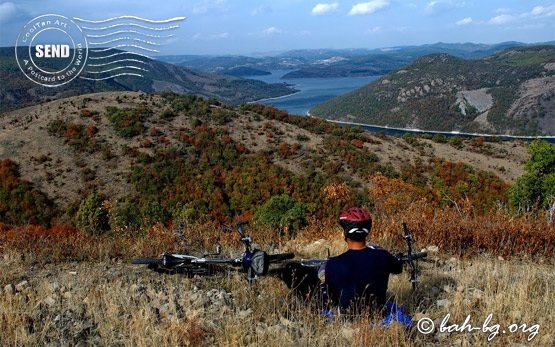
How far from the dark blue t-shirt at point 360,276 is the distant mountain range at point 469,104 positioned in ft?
552

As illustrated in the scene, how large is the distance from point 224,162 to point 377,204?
139 feet

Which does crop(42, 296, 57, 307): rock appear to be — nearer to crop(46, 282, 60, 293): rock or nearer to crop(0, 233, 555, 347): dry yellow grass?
crop(0, 233, 555, 347): dry yellow grass

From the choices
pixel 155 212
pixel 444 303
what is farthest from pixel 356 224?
pixel 155 212

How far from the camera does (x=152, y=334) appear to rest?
379 centimetres

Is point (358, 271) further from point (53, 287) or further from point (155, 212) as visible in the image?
point (155, 212)

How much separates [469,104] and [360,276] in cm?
18716

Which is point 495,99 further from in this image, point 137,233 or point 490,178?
point 137,233

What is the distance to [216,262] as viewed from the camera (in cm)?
511

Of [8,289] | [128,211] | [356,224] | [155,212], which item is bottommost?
[128,211]

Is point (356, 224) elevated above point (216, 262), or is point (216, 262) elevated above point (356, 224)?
point (356, 224)

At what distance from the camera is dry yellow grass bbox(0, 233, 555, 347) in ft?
12.6

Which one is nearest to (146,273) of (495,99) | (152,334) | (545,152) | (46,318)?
(46,318)

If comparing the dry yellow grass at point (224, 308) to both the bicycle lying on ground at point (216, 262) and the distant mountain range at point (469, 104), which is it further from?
the distant mountain range at point (469, 104)

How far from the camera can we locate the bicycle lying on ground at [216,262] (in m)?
4.62
